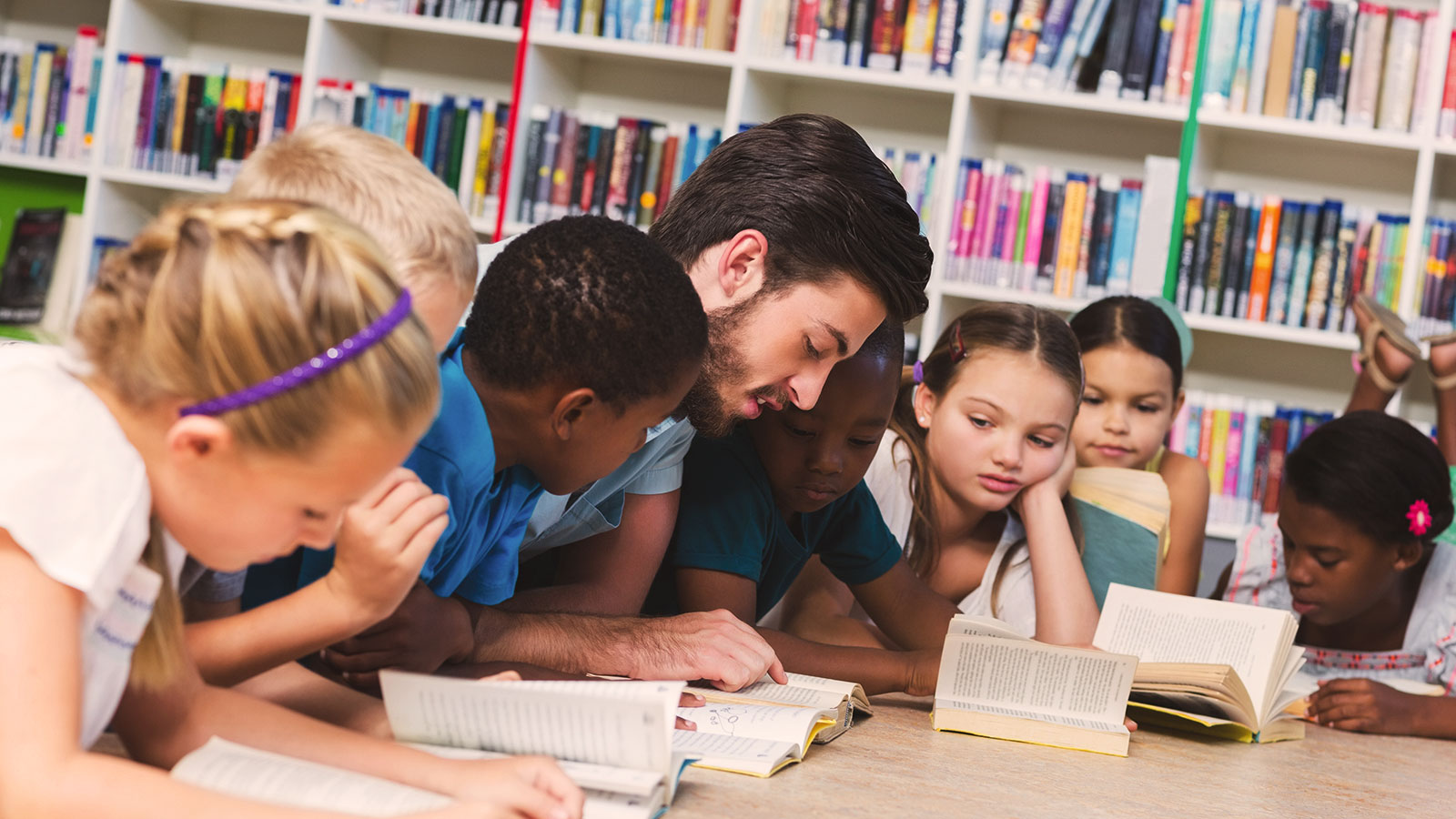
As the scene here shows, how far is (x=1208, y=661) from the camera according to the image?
65.1 inches

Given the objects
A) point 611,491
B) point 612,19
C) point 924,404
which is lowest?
point 611,491

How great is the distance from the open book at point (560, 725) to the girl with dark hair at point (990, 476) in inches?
40.1

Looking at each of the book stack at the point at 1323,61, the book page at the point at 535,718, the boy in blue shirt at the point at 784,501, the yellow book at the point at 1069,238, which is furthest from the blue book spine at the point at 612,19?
the book page at the point at 535,718

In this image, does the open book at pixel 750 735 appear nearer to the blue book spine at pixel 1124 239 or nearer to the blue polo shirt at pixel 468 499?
the blue polo shirt at pixel 468 499

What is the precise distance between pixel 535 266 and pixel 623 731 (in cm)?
45

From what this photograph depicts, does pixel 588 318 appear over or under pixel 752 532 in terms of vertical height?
over

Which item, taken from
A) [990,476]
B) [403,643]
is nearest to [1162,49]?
[990,476]

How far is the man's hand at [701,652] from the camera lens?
1284mm

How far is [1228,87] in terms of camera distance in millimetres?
3119

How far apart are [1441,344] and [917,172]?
1.30 meters

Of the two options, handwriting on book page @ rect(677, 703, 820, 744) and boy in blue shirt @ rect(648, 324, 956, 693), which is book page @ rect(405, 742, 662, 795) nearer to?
handwriting on book page @ rect(677, 703, 820, 744)

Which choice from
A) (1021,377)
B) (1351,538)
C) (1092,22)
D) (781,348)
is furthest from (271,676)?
(1092,22)

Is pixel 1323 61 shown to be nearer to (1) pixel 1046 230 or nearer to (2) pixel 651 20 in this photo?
A: (1) pixel 1046 230

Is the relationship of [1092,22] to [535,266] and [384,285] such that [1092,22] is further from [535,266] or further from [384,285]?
[384,285]
